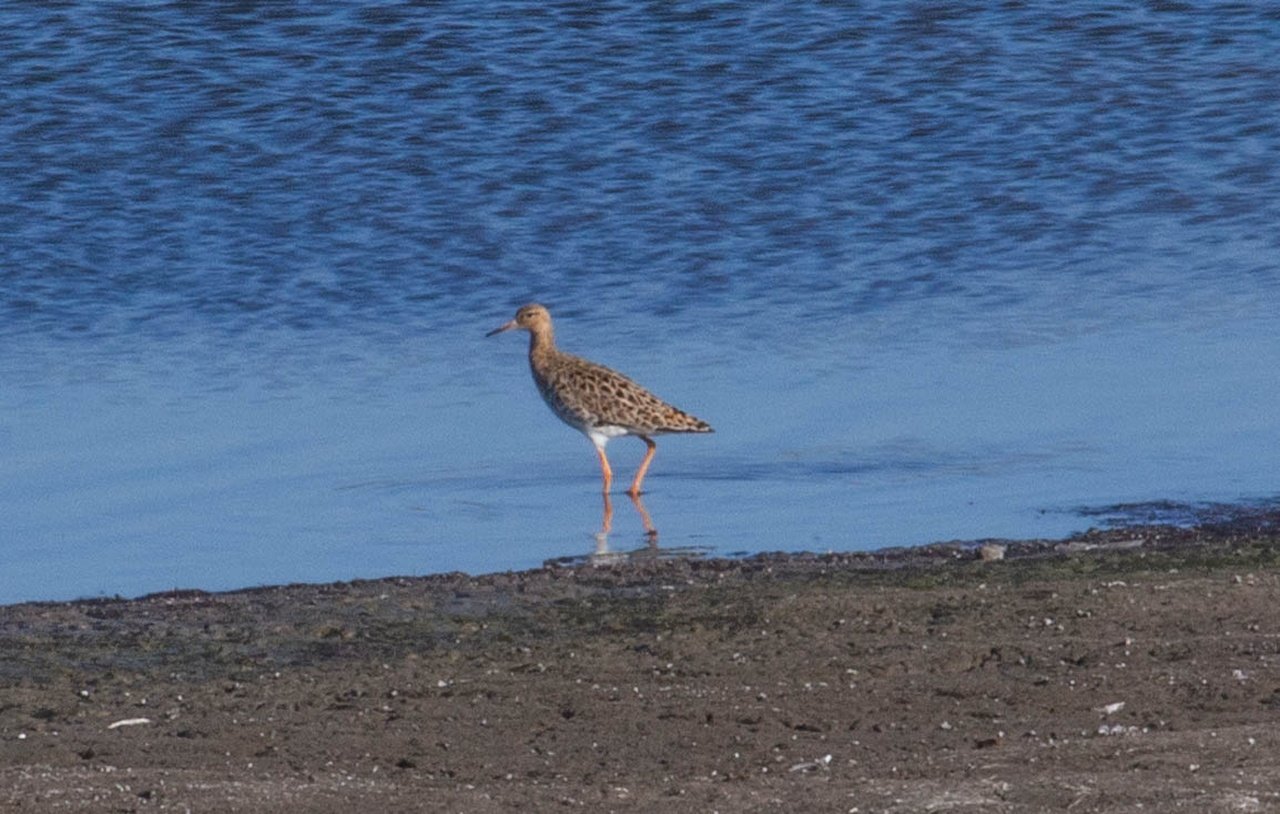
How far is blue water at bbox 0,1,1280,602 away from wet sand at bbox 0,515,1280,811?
112 cm

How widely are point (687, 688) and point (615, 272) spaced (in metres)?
9.43

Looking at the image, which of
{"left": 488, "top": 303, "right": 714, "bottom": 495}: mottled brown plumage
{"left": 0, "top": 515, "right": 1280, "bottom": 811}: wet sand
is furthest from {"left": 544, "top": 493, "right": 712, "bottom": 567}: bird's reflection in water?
{"left": 488, "top": 303, "right": 714, "bottom": 495}: mottled brown plumage

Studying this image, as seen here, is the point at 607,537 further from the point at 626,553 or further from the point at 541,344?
the point at 541,344

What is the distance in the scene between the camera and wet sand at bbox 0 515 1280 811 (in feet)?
23.2

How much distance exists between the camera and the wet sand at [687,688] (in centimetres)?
706

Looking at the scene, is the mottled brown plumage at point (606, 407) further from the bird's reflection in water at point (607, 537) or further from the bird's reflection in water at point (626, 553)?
the bird's reflection in water at point (626, 553)

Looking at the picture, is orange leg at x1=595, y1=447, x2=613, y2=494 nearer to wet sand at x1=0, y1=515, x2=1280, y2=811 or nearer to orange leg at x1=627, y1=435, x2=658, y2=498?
orange leg at x1=627, y1=435, x2=658, y2=498

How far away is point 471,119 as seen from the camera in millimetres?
21531

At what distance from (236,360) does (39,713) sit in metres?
7.11

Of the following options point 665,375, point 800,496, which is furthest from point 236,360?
point 800,496

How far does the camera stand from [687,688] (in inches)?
328

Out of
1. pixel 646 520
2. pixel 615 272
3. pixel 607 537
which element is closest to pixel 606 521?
pixel 646 520

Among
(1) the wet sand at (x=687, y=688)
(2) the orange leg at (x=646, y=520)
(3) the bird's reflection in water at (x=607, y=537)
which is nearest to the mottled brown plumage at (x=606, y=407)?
(2) the orange leg at (x=646, y=520)

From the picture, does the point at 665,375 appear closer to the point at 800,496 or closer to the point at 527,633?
the point at 800,496
